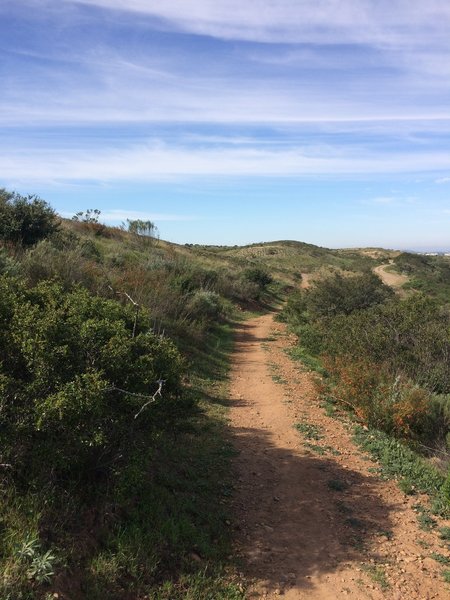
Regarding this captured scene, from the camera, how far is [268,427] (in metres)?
8.39

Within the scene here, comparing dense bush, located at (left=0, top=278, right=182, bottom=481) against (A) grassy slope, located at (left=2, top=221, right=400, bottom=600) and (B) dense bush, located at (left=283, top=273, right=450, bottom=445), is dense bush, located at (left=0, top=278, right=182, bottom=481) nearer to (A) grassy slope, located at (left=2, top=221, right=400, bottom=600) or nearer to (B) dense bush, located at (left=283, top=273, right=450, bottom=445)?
(A) grassy slope, located at (left=2, top=221, right=400, bottom=600)

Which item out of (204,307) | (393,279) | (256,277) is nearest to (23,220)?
(204,307)

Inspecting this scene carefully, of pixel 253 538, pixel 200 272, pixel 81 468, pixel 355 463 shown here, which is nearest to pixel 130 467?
pixel 81 468

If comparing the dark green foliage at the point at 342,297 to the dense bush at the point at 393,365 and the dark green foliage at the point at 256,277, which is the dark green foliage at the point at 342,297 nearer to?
the dense bush at the point at 393,365

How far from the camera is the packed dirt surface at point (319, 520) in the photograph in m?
4.33

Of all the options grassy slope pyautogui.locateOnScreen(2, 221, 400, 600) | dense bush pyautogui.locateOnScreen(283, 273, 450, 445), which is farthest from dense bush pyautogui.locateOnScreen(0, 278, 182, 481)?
dense bush pyautogui.locateOnScreen(283, 273, 450, 445)

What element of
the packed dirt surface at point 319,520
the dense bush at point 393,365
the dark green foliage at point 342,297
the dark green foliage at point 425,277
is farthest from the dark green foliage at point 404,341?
the dark green foliage at point 425,277

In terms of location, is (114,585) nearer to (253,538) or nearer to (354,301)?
(253,538)

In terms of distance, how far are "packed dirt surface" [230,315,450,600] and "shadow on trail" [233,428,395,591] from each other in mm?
11

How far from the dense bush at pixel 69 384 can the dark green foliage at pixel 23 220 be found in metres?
10.1

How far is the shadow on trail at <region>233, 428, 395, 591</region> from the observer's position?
4.53m

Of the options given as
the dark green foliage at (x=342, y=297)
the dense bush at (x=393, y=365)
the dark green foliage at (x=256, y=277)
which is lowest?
the dense bush at (x=393, y=365)

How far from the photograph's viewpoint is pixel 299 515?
5.47 meters

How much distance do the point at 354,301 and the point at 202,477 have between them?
15.7 meters
